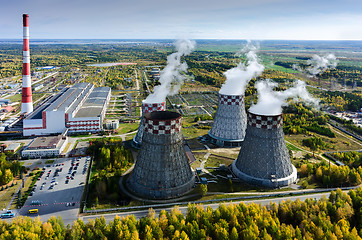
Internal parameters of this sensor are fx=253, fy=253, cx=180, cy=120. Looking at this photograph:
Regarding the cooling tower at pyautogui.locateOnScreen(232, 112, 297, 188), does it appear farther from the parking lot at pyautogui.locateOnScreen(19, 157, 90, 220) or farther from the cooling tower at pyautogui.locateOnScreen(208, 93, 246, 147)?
the parking lot at pyautogui.locateOnScreen(19, 157, 90, 220)

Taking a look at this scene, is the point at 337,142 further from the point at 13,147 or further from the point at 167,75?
the point at 13,147

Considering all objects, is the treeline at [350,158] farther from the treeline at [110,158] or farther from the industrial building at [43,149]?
the industrial building at [43,149]

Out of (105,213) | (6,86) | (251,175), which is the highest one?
(6,86)

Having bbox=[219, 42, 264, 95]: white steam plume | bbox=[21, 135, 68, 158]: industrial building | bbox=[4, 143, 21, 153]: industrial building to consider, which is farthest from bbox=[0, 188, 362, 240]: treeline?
bbox=[4, 143, 21, 153]: industrial building

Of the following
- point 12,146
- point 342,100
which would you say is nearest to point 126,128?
point 12,146

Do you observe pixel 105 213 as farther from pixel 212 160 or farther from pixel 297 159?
pixel 297 159

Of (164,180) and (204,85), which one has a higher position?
(204,85)

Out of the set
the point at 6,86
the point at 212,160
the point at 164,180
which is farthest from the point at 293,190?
the point at 6,86
